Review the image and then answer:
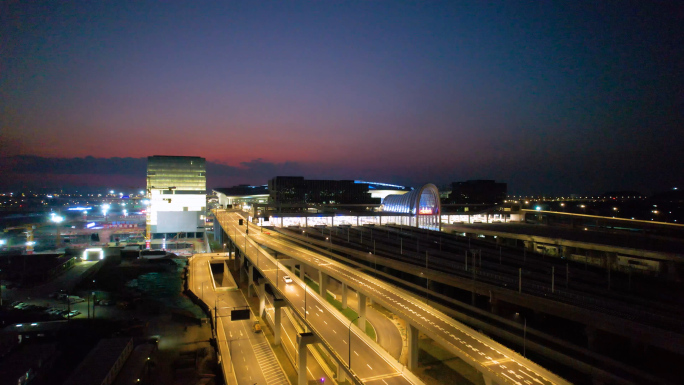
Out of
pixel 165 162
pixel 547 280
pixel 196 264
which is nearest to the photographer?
pixel 547 280

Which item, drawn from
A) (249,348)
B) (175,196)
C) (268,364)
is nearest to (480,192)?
(175,196)

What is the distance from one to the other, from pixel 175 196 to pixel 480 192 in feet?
383

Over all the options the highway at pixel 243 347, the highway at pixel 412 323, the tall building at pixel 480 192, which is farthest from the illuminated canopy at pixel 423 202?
the tall building at pixel 480 192

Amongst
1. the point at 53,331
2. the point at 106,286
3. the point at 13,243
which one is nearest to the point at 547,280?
the point at 53,331

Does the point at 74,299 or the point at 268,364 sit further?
the point at 74,299

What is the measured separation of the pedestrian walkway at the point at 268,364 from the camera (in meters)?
22.5

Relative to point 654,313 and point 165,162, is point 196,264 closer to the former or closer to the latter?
point 165,162

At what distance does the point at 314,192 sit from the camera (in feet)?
374

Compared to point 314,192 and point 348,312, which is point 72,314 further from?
Result: point 314,192

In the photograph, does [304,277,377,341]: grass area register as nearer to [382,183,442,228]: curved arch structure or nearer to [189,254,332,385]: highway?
[189,254,332,385]: highway

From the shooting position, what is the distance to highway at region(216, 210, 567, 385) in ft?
50.2

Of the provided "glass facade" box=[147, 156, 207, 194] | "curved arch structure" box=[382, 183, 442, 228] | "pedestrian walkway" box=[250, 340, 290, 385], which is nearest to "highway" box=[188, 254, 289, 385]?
"pedestrian walkway" box=[250, 340, 290, 385]

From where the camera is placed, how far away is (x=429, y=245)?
46.2 metres

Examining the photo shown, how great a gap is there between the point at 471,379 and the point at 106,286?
168 ft
